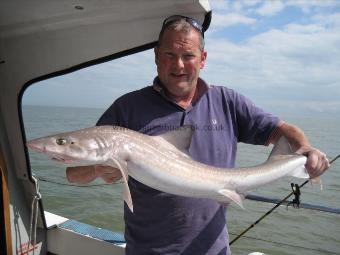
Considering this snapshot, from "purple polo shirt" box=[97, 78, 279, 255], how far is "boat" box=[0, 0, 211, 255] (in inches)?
20.8

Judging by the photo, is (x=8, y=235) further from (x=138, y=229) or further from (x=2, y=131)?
(x=138, y=229)

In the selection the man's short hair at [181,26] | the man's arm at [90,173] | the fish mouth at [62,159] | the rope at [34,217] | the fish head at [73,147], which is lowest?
the rope at [34,217]

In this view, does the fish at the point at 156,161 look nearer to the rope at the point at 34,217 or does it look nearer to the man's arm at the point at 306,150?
the man's arm at the point at 306,150

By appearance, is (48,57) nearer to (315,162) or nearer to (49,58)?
(49,58)

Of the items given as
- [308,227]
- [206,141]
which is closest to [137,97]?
[206,141]

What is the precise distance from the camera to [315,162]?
2.80 m

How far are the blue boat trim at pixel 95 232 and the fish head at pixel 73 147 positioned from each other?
2.14 metres

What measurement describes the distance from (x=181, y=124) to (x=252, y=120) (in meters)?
0.59

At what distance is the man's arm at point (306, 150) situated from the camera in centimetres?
281

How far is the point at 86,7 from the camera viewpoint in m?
2.80

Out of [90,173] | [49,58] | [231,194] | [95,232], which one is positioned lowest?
[95,232]

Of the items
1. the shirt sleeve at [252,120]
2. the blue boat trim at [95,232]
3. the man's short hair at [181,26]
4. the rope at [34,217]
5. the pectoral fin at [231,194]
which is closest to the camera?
the pectoral fin at [231,194]

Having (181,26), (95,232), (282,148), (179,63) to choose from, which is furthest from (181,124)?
(95,232)

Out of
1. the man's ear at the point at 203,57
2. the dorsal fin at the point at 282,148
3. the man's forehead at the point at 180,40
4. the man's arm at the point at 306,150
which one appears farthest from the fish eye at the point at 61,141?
the man's arm at the point at 306,150
